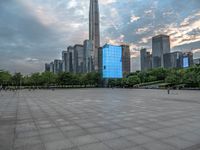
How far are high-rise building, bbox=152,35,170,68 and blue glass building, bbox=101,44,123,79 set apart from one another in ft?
225

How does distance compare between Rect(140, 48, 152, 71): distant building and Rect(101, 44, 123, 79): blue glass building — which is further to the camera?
Rect(140, 48, 152, 71): distant building

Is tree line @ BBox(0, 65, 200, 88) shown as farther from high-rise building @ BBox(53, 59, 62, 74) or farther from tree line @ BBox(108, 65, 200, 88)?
high-rise building @ BBox(53, 59, 62, 74)

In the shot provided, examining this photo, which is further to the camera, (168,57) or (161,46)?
(161,46)

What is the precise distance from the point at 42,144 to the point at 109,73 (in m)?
72.2

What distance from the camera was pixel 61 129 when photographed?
7051 mm

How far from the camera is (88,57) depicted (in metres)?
128

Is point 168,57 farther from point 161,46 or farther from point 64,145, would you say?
point 64,145

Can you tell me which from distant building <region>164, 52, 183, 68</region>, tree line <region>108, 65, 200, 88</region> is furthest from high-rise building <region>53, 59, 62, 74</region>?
distant building <region>164, 52, 183, 68</region>

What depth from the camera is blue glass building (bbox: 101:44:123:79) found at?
7488cm

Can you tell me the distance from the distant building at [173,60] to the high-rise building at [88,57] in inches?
2106

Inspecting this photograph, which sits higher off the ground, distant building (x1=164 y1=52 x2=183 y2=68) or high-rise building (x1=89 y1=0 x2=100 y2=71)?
high-rise building (x1=89 y1=0 x2=100 y2=71)

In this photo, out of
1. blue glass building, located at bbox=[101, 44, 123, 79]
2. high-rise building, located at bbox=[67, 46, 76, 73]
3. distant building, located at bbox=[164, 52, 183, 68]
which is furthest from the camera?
high-rise building, located at bbox=[67, 46, 76, 73]

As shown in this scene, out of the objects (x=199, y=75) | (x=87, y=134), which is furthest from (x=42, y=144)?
(x=199, y=75)

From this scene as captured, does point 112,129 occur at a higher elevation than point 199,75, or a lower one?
lower
